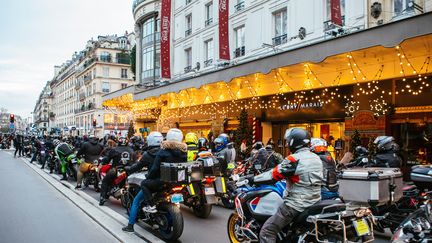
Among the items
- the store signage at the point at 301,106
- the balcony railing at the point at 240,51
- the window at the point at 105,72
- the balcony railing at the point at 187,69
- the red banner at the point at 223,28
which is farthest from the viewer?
the window at the point at 105,72

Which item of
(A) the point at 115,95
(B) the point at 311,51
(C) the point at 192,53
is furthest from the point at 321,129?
(A) the point at 115,95

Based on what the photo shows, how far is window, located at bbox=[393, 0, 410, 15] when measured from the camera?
14403 millimetres

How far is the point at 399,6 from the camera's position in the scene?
48.0 ft

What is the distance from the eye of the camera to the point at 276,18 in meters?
20.6

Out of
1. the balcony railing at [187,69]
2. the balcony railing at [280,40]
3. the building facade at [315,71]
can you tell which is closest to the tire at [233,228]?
the building facade at [315,71]

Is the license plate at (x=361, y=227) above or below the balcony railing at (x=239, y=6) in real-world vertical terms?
below

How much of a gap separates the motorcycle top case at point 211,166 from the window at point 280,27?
12.2m

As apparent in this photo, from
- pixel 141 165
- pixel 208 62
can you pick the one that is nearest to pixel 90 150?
pixel 141 165

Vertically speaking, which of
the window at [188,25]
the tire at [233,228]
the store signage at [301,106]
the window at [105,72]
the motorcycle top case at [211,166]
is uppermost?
the window at [105,72]

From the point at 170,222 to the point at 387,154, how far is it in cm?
432

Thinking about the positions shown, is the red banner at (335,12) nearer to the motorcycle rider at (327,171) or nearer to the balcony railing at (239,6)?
the motorcycle rider at (327,171)

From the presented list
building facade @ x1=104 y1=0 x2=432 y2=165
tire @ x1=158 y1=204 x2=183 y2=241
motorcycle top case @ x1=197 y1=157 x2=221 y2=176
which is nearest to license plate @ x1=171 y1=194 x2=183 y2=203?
tire @ x1=158 y1=204 x2=183 y2=241

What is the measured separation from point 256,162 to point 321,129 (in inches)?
371

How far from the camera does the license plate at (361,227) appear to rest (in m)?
4.48
